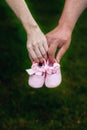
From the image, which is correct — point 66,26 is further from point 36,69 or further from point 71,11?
point 36,69

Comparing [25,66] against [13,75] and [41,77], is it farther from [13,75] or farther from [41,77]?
[41,77]

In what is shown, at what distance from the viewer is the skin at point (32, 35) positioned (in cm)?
305

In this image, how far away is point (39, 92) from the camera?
162 inches

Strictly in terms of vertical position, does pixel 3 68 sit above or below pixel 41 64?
below

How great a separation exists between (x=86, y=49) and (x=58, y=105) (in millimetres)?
895

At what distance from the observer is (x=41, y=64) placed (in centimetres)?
312

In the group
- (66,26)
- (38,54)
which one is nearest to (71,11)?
(66,26)

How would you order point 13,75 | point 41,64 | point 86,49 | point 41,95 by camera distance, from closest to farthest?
1. point 41,64
2. point 41,95
3. point 13,75
4. point 86,49

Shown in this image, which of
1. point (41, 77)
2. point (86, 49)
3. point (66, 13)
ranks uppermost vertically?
point (66, 13)

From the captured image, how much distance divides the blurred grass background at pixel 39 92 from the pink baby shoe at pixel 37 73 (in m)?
0.65

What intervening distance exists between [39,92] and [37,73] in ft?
3.20

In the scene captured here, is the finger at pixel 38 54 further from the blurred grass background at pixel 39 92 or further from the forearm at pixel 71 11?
the blurred grass background at pixel 39 92

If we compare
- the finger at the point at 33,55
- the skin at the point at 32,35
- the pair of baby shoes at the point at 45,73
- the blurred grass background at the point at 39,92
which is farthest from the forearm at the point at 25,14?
the blurred grass background at the point at 39,92

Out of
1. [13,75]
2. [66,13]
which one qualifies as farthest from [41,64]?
[13,75]
